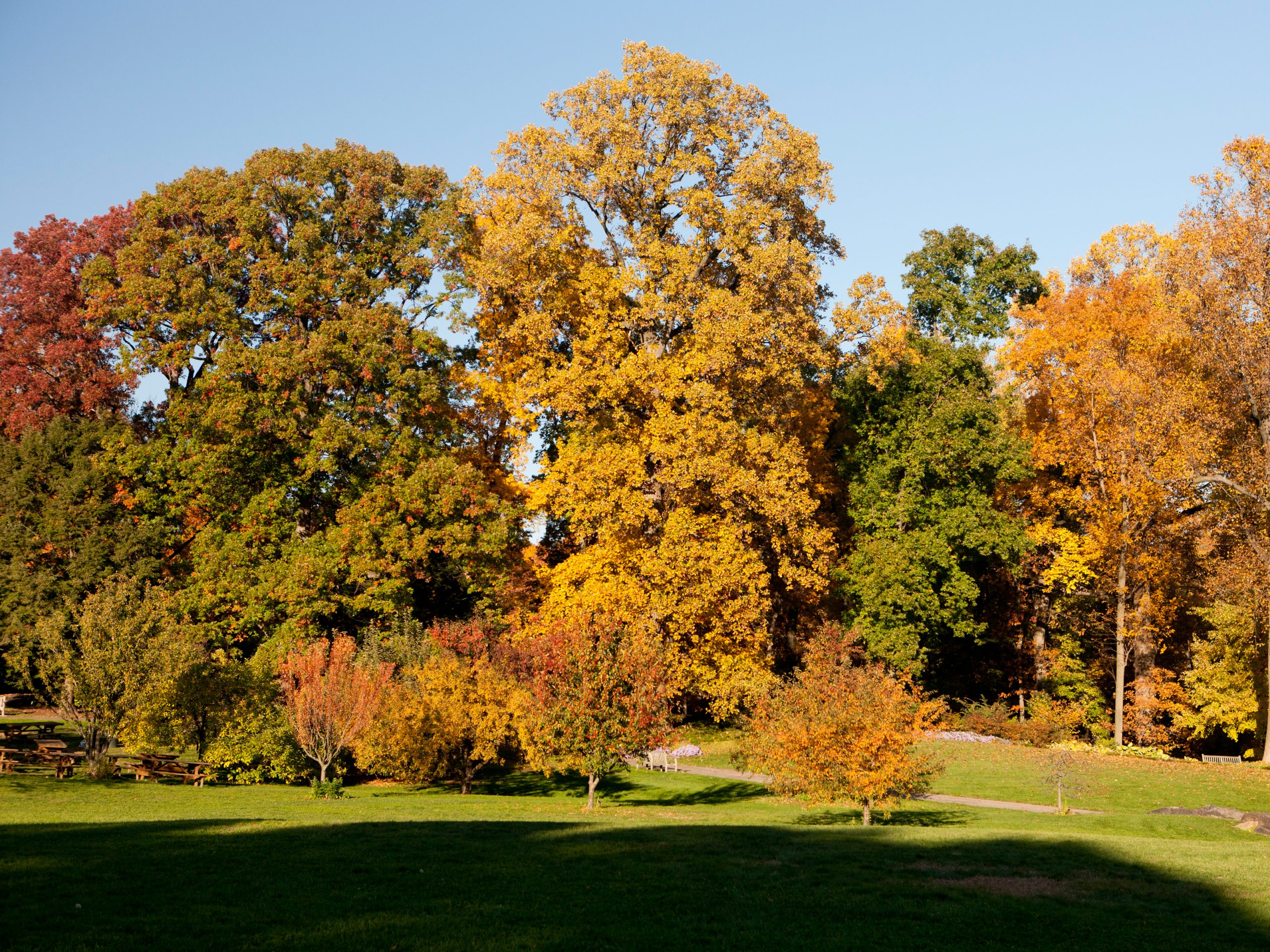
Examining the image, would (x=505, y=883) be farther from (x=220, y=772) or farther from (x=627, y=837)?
(x=220, y=772)

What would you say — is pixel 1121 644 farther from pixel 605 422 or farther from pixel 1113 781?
pixel 605 422

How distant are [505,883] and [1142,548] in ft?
97.6

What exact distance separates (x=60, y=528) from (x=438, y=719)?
54.3 feet

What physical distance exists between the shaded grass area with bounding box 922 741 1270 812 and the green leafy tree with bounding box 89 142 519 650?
14.4 metres

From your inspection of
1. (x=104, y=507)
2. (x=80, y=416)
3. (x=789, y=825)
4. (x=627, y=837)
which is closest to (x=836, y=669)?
(x=789, y=825)

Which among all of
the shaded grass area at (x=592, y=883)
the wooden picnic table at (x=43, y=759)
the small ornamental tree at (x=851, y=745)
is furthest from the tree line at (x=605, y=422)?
the shaded grass area at (x=592, y=883)

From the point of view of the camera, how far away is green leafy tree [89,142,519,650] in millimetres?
29062

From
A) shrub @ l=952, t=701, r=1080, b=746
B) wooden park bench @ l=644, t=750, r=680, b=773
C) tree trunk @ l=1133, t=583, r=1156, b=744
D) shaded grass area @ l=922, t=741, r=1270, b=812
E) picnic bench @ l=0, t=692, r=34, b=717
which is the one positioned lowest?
picnic bench @ l=0, t=692, r=34, b=717

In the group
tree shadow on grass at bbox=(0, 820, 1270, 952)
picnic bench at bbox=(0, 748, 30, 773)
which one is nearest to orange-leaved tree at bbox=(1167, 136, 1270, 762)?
tree shadow on grass at bbox=(0, 820, 1270, 952)

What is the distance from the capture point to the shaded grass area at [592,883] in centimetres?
951

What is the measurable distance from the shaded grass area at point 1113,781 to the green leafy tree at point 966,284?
20770 millimetres

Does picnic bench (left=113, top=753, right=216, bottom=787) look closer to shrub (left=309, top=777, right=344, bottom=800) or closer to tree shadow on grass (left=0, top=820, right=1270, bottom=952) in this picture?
shrub (left=309, top=777, right=344, bottom=800)

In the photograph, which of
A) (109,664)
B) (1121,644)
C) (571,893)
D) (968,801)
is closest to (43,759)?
(109,664)

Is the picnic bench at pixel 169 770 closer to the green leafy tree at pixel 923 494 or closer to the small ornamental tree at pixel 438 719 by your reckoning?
the small ornamental tree at pixel 438 719
